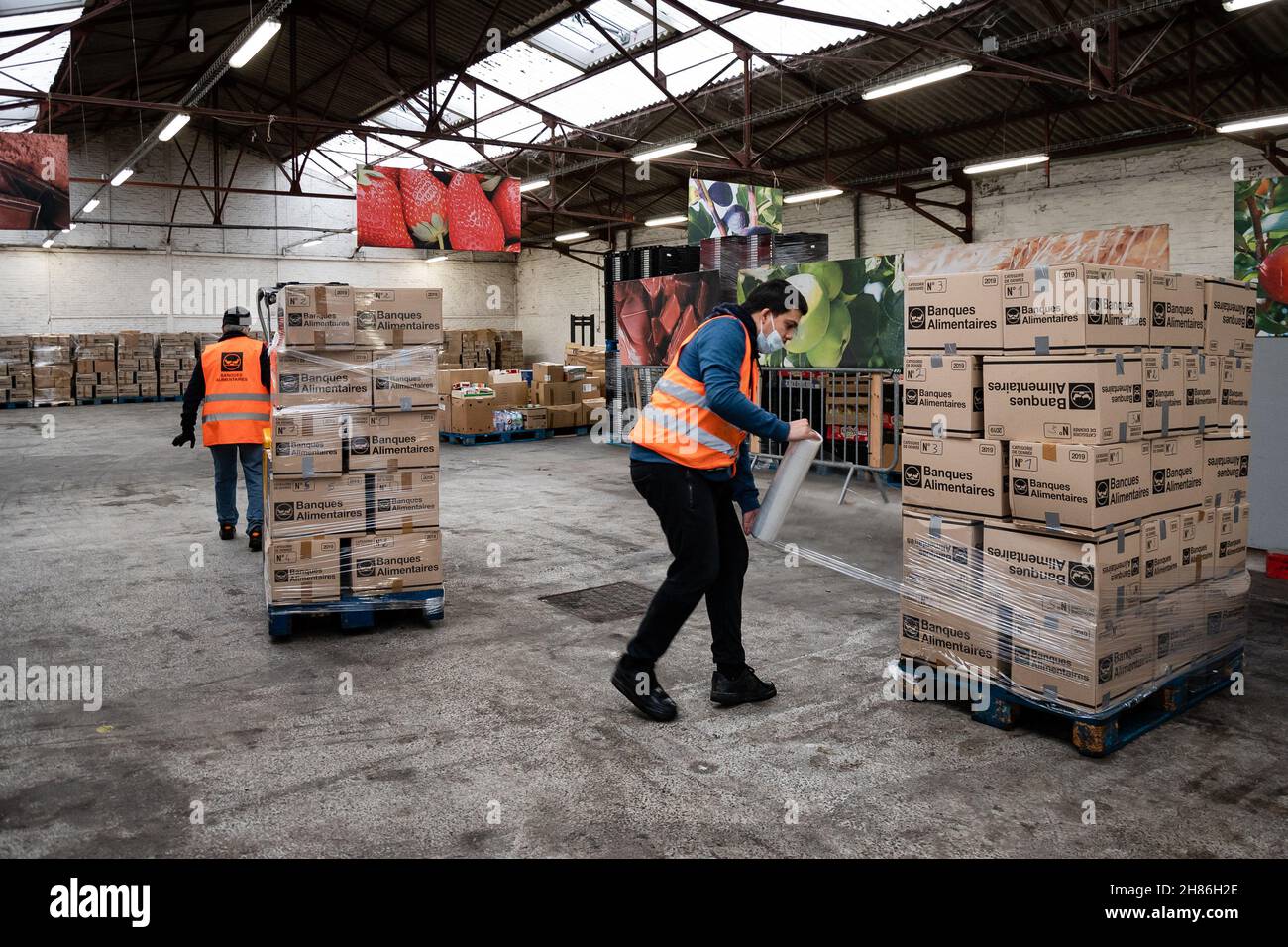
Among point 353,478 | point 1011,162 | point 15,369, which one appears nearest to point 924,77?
point 1011,162

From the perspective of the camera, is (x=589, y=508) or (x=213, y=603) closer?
(x=213, y=603)

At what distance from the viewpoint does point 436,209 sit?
1603cm

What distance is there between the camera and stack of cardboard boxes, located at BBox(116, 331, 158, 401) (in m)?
25.1

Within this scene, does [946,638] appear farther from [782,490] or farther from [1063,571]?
[782,490]

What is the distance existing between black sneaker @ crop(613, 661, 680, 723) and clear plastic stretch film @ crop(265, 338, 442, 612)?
190cm

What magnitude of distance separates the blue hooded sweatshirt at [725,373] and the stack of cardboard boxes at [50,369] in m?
24.8

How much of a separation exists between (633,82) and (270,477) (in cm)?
1426

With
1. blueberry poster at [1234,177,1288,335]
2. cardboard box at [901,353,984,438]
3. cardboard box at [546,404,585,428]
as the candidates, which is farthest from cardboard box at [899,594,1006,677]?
cardboard box at [546,404,585,428]

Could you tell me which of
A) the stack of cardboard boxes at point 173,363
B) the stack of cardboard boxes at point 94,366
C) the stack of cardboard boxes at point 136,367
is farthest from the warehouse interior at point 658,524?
the stack of cardboard boxes at point 173,363

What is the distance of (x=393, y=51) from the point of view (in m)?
19.0

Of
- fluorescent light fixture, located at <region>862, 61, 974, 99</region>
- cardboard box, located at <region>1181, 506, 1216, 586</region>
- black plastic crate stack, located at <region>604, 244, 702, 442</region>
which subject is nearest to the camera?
cardboard box, located at <region>1181, 506, 1216, 586</region>

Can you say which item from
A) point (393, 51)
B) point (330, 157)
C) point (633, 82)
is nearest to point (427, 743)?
point (633, 82)

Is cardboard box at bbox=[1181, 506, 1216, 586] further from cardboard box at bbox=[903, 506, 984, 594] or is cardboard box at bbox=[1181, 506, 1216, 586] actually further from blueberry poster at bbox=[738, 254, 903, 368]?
blueberry poster at bbox=[738, 254, 903, 368]
